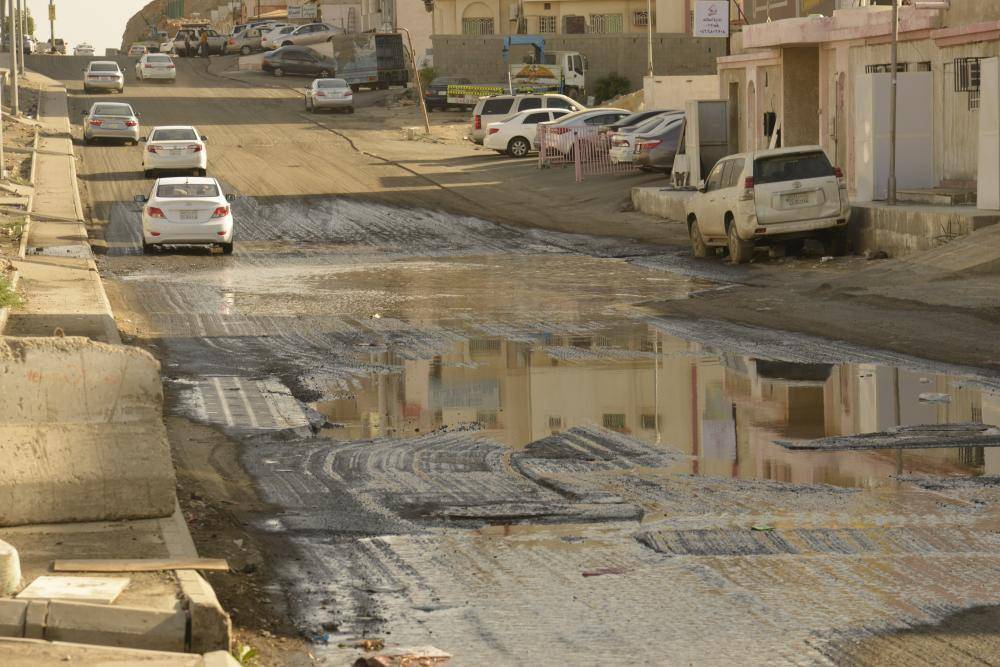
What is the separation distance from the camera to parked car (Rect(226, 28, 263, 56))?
92.7 m

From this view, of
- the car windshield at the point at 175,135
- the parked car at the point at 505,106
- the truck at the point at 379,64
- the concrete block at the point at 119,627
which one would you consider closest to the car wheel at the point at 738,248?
the concrete block at the point at 119,627

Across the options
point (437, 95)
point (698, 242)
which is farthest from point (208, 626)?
point (437, 95)

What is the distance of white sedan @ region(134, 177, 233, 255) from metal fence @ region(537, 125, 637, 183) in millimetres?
14722

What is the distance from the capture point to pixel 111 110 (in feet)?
164

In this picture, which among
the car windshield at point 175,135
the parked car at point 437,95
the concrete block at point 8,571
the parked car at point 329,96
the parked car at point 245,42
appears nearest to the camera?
the concrete block at point 8,571

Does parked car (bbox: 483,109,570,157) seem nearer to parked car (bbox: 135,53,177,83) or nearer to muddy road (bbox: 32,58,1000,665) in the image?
muddy road (bbox: 32,58,1000,665)

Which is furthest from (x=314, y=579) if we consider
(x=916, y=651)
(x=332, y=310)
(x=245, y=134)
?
(x=245, y=134)

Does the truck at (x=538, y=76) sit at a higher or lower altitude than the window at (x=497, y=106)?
higher

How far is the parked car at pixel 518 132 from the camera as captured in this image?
4938cm

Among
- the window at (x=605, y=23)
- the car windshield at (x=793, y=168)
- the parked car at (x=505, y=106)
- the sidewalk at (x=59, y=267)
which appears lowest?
the sidewalk at (x=59, y=267)

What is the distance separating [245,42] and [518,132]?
47.8 meters

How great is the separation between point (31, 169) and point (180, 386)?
29.2 m

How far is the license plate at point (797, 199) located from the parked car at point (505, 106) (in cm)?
2788

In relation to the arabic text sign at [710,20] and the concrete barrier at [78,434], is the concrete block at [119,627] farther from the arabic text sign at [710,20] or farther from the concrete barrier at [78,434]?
the arabic text sign at [710,20]
